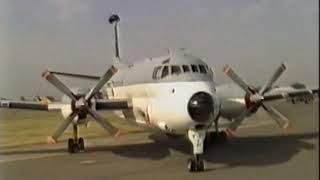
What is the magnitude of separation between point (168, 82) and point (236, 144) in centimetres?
207

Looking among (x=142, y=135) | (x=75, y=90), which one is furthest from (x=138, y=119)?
(x=142, y=135)

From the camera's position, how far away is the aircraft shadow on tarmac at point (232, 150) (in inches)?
293

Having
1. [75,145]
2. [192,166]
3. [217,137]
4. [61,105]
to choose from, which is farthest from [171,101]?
[75,145]

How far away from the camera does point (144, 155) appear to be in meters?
10.0

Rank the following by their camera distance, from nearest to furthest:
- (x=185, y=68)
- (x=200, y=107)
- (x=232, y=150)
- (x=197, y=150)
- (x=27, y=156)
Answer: (x=200, y=107), (x=197, y=150), (x=185, y=68), (x=232, y=150), (x=27, y=156)

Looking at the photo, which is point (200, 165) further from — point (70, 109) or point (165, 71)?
point (70, 109)

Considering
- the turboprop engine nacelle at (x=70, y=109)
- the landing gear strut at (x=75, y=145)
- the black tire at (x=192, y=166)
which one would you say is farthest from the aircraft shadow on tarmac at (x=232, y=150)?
the turboprop engine nacelle at (x=70, y=109)

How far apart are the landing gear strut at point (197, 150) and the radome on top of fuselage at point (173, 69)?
0.89 m

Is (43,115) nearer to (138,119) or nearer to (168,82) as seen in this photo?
(138,119)

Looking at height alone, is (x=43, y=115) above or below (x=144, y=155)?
above

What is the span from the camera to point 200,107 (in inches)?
293

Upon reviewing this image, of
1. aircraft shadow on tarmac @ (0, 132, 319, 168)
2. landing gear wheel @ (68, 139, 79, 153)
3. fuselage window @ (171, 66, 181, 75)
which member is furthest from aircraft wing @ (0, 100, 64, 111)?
fuselage window @ (171, 66, 181, 75)

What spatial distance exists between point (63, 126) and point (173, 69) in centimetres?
275

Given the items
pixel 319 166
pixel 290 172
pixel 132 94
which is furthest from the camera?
pixel 132 94
